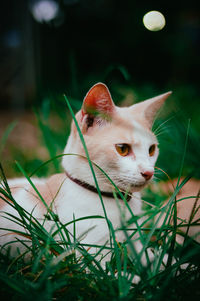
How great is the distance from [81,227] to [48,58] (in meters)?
3.14

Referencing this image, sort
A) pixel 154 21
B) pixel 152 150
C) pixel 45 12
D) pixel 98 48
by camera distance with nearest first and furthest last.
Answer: pixel 154 21 < pixel 152 150 < pixel 45 12 < pixel 98 48

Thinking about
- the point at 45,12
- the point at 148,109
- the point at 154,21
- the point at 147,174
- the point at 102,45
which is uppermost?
the point at 45,12

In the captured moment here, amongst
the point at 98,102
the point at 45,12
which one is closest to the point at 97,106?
the point at 98,102

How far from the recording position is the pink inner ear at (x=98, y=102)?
88 centimetres

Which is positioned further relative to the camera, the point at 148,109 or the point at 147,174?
the point at 148,109

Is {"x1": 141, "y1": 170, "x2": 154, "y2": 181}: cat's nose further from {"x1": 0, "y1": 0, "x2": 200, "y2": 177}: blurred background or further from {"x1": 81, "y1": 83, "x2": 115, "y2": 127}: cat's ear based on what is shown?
{"x1": 0, "y1": 0, "x2": 200, "y2": 177}: blurred background

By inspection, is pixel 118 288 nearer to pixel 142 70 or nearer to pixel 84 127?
pixel 84 127

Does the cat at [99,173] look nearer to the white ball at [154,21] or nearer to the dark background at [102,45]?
the white ball at [154,21]

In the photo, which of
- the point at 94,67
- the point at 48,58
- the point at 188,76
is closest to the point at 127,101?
the point at 48,58

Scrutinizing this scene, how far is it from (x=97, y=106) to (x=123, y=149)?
167 mm

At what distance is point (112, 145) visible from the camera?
895mm

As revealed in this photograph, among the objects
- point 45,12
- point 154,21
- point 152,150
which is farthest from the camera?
point 45,12

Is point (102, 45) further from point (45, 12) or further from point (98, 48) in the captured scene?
point (45, 12)

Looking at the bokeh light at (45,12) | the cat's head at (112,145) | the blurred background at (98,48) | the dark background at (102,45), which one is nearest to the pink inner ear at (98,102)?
the cat's head at (112,145)
